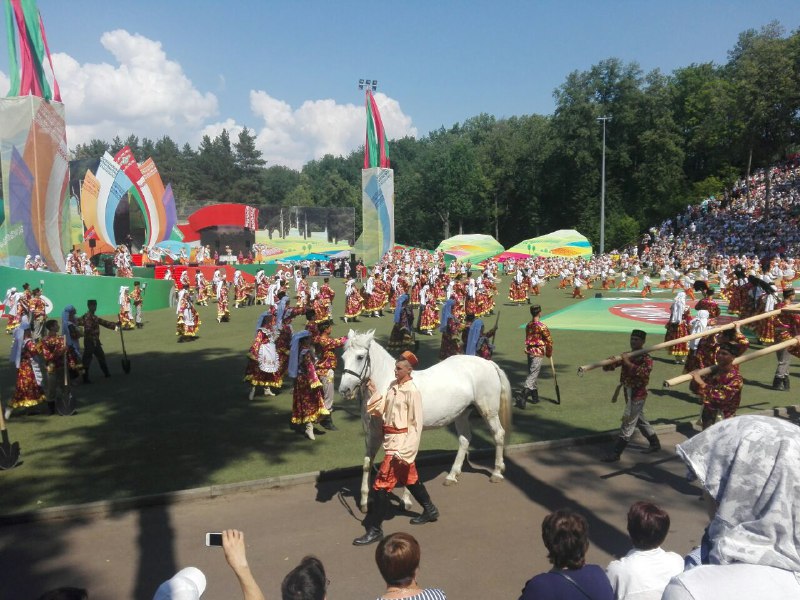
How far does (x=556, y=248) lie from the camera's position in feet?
192

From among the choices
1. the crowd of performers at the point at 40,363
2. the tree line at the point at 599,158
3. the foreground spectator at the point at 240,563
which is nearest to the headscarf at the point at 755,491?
the foreground spectator at the point at 240,563

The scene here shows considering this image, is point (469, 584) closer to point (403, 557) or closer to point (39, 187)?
point (403, 557)

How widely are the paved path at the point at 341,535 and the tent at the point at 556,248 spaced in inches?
2004

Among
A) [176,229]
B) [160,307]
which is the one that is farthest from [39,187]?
[176,229]

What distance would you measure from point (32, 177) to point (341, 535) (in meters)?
25.7

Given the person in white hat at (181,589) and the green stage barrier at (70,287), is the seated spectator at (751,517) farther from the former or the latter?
the green stage barrier at (70,287)

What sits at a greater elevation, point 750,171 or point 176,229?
point 750,171

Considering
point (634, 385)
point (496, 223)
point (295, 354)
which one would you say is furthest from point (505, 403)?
point (496, 223)

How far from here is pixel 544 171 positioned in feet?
235

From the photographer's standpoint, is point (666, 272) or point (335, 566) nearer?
point (335, 566)

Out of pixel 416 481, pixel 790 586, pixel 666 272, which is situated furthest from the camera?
pixel 666 272

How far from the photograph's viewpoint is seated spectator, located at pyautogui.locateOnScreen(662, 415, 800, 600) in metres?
2.29

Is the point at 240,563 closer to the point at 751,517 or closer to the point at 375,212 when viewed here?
the point at 751,517

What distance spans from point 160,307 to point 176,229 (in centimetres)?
2276
